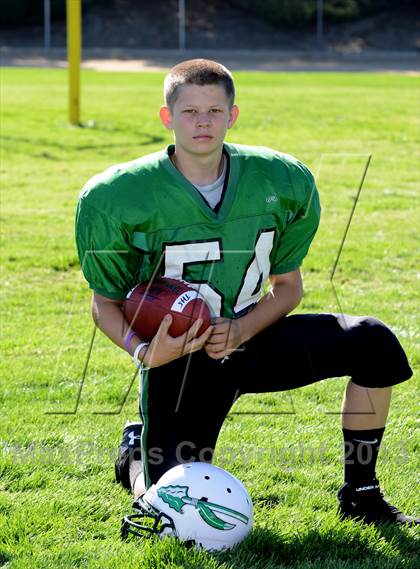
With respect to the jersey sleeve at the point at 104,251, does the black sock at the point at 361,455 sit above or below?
below

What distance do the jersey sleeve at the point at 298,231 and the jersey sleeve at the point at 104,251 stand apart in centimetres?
50

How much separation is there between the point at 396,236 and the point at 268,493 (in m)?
4.16

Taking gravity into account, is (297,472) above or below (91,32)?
above

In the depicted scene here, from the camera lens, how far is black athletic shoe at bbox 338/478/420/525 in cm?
313

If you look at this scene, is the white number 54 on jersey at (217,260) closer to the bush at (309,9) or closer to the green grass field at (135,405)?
the green grass field at (135,405)

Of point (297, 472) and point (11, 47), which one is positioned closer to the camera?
point (297, 472)

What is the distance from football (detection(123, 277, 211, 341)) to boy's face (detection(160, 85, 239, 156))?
1.45 feet

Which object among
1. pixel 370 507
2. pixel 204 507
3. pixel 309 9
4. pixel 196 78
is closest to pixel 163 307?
pixel 204 507

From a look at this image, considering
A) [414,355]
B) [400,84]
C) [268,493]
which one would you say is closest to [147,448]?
[268,493]

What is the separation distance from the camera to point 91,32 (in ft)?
123

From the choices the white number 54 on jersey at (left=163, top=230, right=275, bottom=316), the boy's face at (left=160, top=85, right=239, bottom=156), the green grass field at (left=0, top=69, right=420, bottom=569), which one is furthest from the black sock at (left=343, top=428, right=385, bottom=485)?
the boy's face at (left=160, top=85, right=239, bottom=156)

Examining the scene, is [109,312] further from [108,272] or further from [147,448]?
[147,448]

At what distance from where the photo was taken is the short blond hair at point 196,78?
326 centimetres

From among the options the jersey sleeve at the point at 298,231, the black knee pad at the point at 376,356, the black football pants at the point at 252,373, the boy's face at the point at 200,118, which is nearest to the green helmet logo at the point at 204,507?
the black football pants at the point at 252,373
